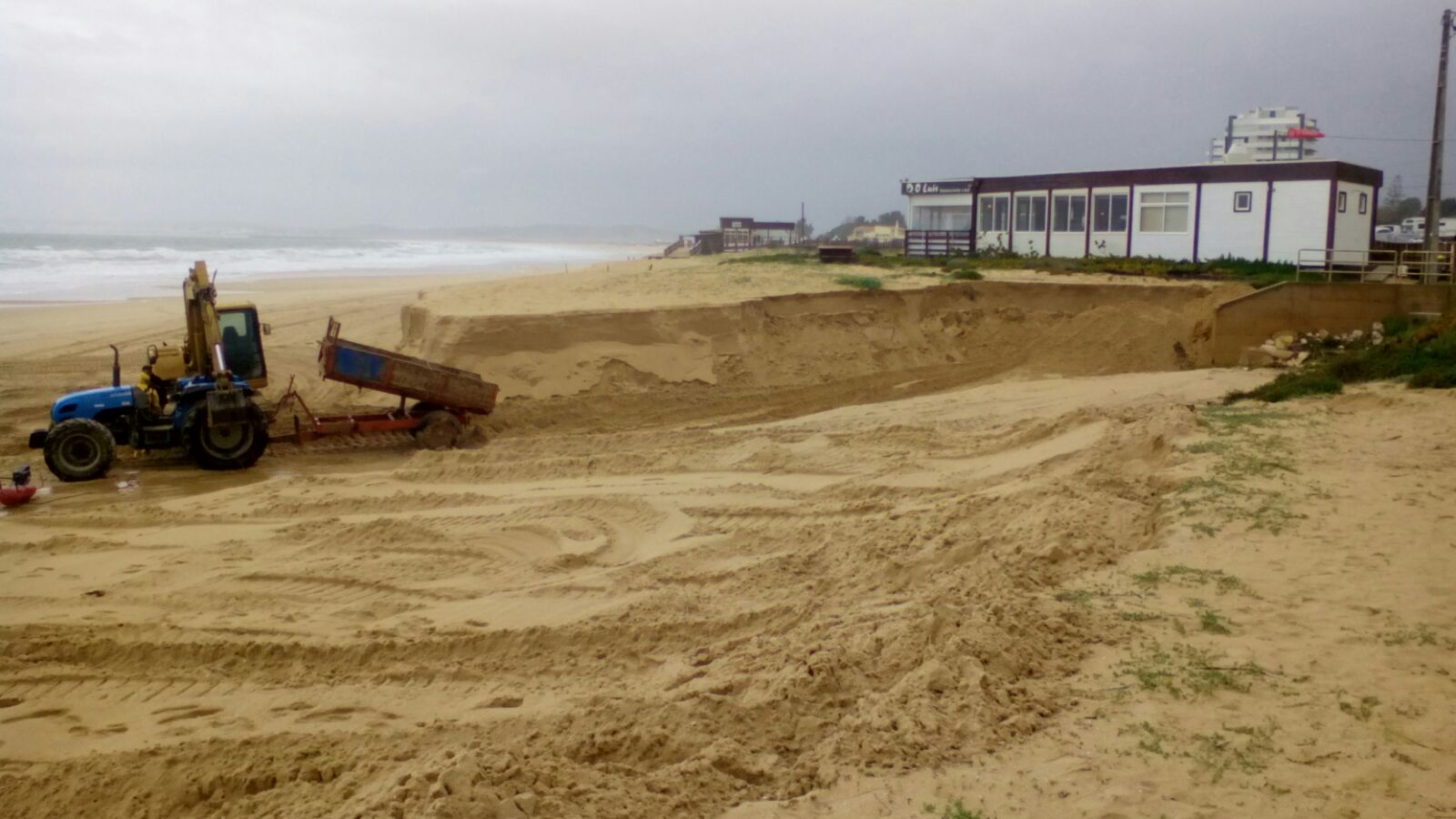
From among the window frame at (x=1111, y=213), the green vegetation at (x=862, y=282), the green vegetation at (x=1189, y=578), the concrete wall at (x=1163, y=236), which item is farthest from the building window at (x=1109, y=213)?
the green vegetation at (x=1189, y=578)

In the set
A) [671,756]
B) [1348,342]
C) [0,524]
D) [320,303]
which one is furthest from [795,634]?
[320,303]

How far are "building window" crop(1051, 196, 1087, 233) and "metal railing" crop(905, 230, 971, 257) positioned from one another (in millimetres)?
3094

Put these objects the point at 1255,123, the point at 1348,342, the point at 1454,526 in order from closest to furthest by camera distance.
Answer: the point at 1454,526, the point at 1348,342, the point at 1255,123

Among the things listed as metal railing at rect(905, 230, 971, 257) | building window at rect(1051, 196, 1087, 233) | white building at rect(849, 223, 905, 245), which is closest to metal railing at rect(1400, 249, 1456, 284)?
building window at rect(1051, 196, 1087, 233)

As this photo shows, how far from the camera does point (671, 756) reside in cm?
536

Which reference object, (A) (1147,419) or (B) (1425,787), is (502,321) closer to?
(A) (1147,419)

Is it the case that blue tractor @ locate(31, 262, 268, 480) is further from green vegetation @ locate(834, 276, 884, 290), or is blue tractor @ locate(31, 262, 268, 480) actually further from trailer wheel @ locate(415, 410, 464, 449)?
green vegetation @ locate(834, 276, 884, 290)

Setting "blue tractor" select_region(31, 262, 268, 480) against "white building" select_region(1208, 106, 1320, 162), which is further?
A: "white building" select_region(1208, 106, 1320, 162)

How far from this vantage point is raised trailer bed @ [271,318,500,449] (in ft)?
45.8

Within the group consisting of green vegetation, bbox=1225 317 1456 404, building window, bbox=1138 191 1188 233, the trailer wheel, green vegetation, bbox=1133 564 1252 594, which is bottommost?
the trailer wheel

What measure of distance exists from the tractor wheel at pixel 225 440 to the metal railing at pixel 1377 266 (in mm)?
20482

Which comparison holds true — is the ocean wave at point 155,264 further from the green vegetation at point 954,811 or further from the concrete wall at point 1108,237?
the green vegetation at point 954,811

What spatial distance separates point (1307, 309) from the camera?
2095 cm

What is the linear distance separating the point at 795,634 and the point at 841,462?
17.0ft
